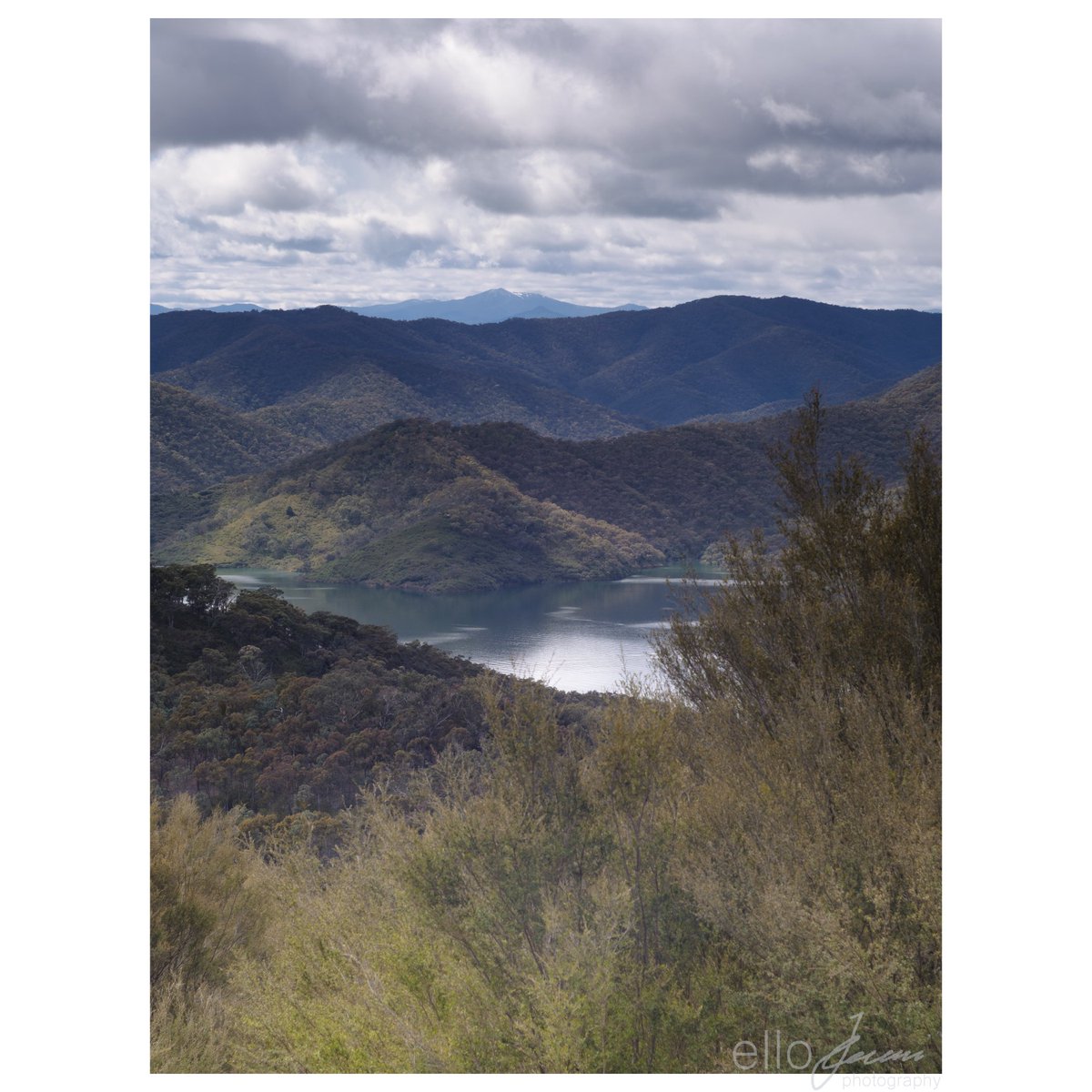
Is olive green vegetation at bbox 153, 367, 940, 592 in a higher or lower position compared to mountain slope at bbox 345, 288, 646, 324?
lower

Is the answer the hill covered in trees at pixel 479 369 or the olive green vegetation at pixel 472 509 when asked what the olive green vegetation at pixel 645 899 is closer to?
the olive green vegetation at pixel 472 509

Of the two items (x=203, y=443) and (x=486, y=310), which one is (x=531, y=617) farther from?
(x=486, y=310)

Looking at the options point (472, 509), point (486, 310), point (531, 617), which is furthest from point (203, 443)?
point (486, 310)

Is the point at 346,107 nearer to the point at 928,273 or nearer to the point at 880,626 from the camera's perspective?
the point at 928,273

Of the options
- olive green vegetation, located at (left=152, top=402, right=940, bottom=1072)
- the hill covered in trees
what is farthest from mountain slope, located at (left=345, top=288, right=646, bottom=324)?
olive green vegetation, located at (left=152, top=402, right=940, bottom=1072)

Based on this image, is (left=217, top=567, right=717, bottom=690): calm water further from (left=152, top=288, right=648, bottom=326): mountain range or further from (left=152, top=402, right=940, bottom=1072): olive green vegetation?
(left=152, top=288, right=648, bottom=326): mountain range

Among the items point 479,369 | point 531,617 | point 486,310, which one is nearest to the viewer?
point 531,617
